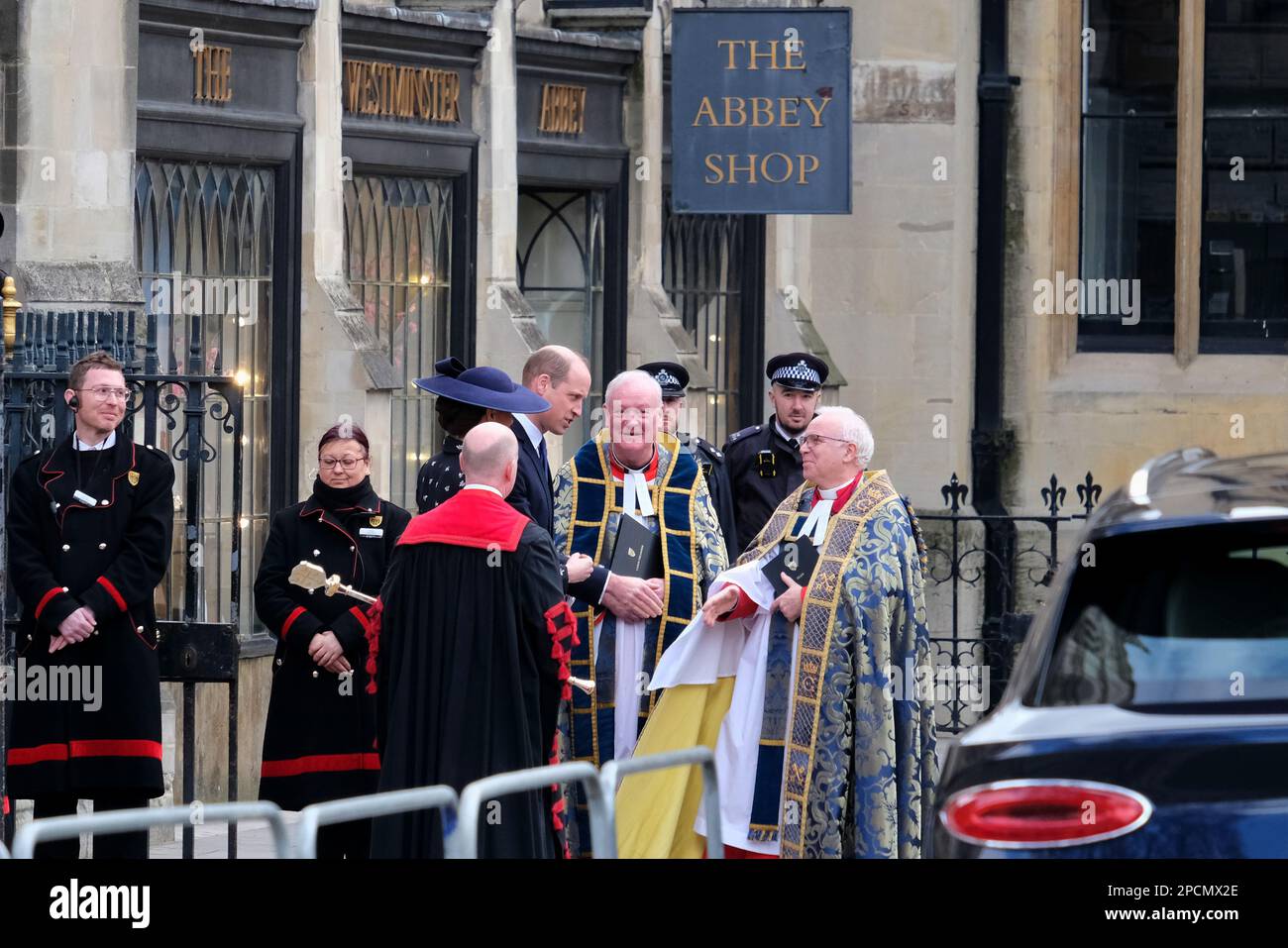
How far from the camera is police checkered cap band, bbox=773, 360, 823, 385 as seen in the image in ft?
34.7

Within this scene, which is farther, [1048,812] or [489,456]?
[489,456]

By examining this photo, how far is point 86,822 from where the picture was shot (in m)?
4.47

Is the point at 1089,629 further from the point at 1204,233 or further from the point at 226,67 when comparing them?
the point at 1204,233

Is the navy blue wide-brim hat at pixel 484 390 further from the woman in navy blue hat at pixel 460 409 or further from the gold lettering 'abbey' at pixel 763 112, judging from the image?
the gold lettering 'abbey' at pixel 763 112

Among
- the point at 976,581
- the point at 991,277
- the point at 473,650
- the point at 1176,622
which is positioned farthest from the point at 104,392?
the point at 991,277

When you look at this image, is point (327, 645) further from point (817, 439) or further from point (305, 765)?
point (817, 439)

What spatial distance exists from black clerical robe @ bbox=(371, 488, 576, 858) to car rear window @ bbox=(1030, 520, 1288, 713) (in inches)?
95.8

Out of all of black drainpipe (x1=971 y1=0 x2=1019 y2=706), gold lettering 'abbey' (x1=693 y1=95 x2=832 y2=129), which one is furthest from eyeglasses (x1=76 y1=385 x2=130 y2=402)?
black drainpipe (x1=971 y1=0 x2=1019 y2=706)

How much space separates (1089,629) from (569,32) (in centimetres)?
992

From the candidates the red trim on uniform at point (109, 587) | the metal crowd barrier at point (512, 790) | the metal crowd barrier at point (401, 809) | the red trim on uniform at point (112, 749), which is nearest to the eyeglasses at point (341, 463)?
the red trim on uniform at point (109, 587)

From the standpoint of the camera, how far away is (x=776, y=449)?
35.2ft

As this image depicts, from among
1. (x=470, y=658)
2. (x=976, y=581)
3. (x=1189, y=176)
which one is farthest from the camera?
(x=1189, y=176)

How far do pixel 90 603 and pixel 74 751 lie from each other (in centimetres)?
51

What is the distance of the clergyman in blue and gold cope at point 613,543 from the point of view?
8.67 meters
